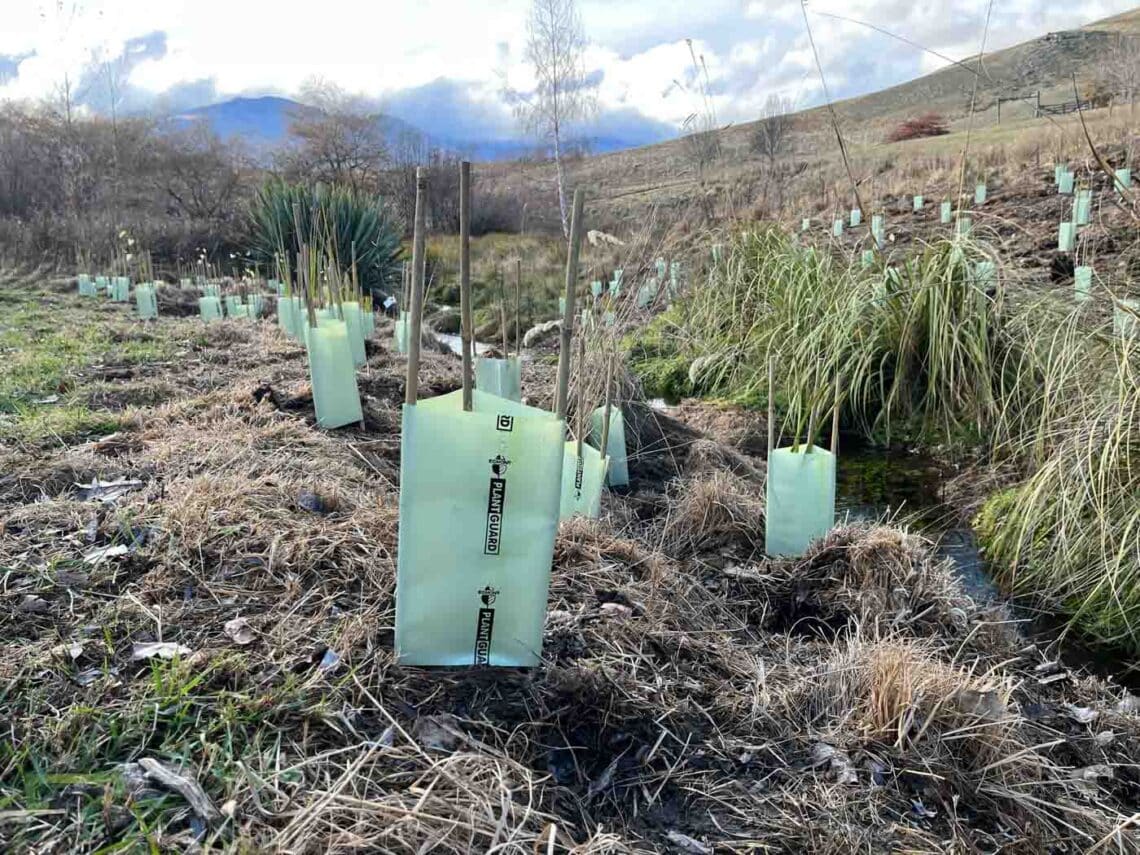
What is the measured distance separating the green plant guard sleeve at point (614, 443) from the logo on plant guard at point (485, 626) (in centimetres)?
177

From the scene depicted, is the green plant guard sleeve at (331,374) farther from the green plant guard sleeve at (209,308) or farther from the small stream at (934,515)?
the green plant guard sleeve at (209,308)

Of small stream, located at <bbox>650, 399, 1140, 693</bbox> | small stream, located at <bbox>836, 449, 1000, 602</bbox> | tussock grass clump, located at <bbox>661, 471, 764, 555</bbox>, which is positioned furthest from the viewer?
small stream, located at <bbox>836, 449, 1000, 602</bbox>

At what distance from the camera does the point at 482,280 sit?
14.0 metres

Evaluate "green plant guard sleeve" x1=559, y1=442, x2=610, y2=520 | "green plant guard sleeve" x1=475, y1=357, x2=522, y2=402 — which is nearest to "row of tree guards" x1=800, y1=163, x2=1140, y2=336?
"green plant guard sleeve" x1=559, y1=442, x2=610, y2=520

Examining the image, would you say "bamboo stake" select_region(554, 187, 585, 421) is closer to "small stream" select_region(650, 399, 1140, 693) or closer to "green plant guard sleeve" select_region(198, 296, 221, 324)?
"small stream" select_region(650, 399, 1140, 693)

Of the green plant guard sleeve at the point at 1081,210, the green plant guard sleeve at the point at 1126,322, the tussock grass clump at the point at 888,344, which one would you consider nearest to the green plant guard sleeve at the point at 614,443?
the tussock grass clump at the point at 888,344

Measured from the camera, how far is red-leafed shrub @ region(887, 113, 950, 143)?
87.8ft

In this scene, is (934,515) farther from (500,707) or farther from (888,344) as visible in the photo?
(500,707)

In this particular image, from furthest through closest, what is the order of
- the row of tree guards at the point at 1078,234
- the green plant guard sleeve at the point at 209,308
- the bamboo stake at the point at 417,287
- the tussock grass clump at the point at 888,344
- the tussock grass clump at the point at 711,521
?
the green plant guard sleeve at the point at 209,308, the tussock grass clump at the point at 888,344, the row of tree guards at the point at 1078,234, the tussock grass clump at the point at 711,521, the bamboo stake at the point at 417,287

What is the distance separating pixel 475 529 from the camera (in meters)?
1.40

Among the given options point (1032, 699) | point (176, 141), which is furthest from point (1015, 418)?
point (176, 141)

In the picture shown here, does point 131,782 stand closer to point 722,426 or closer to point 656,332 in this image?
point 722,426

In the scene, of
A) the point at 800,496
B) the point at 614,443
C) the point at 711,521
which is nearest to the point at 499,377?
the point at 614,443

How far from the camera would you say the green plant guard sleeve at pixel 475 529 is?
1344 mm
